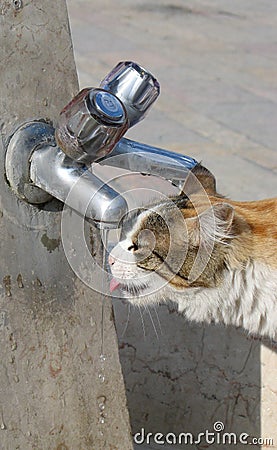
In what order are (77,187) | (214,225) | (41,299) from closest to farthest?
(77,187)
(41,299)
(214,225)

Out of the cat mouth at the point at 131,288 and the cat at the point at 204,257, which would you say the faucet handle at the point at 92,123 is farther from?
the cat mouth at the point at 131,288

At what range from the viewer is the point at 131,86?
111 cm

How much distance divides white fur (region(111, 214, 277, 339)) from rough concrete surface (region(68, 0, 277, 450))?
225mm

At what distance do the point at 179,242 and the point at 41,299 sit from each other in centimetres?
41

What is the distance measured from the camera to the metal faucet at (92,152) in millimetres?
963

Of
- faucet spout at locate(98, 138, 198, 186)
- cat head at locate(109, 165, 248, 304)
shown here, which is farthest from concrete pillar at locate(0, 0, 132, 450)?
cat head at locate(109, 165, 248, 304)

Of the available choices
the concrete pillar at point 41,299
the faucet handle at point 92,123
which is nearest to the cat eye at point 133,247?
the concrete pillar at point 41,299

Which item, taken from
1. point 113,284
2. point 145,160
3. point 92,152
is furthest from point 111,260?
point 92,152

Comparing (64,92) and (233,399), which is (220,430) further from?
(64,92)

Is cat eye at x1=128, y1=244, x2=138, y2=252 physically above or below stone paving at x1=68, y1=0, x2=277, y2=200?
below

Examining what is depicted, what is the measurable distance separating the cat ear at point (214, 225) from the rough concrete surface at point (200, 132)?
0.45 meters

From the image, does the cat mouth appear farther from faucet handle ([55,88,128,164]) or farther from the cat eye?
faucet handle ([55,88,128,164])

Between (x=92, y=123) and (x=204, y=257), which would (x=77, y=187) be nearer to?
(x=92, y=123)

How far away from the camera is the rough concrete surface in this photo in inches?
Answer: 81.9
